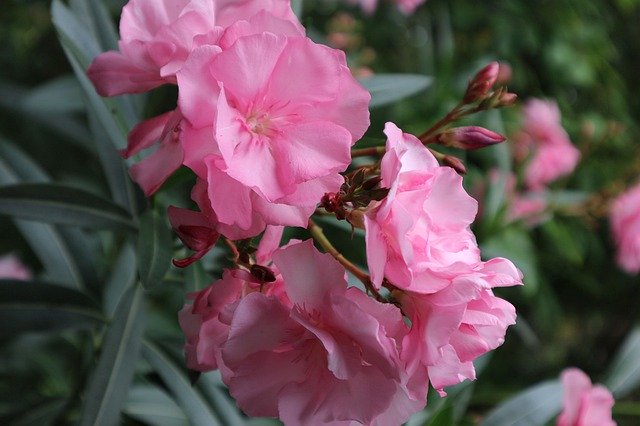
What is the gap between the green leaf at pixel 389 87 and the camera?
92 cm

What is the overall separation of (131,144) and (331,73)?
18 centimetres

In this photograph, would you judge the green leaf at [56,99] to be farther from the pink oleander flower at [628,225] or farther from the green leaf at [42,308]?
the pink oleander flower at [628,225]

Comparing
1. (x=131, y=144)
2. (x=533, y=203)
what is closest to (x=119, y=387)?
(x=131, y=144)

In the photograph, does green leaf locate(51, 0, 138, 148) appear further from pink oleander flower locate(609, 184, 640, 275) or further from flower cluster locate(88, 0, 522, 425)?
pink oleander flower locate(609, 184, 640, 275)

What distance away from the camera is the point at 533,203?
1787 millimetres

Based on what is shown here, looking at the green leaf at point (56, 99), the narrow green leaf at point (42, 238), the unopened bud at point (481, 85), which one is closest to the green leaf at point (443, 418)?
the unopened bud at point (481, 85)

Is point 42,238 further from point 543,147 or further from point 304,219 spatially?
point 543,147

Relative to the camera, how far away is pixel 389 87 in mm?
935

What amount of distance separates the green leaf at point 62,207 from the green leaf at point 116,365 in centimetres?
9

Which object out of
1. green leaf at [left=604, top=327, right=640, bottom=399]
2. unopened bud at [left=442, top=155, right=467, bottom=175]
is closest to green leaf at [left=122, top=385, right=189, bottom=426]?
unopened bud at [left=442, top=155, right=467, bottom=175]

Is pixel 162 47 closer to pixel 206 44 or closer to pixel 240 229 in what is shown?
pixel 206 44

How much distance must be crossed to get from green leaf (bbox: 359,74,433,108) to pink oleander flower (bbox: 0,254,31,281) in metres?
0.86

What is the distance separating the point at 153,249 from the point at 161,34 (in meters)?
0.20

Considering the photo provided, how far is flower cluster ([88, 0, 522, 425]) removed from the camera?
50 centimetres
